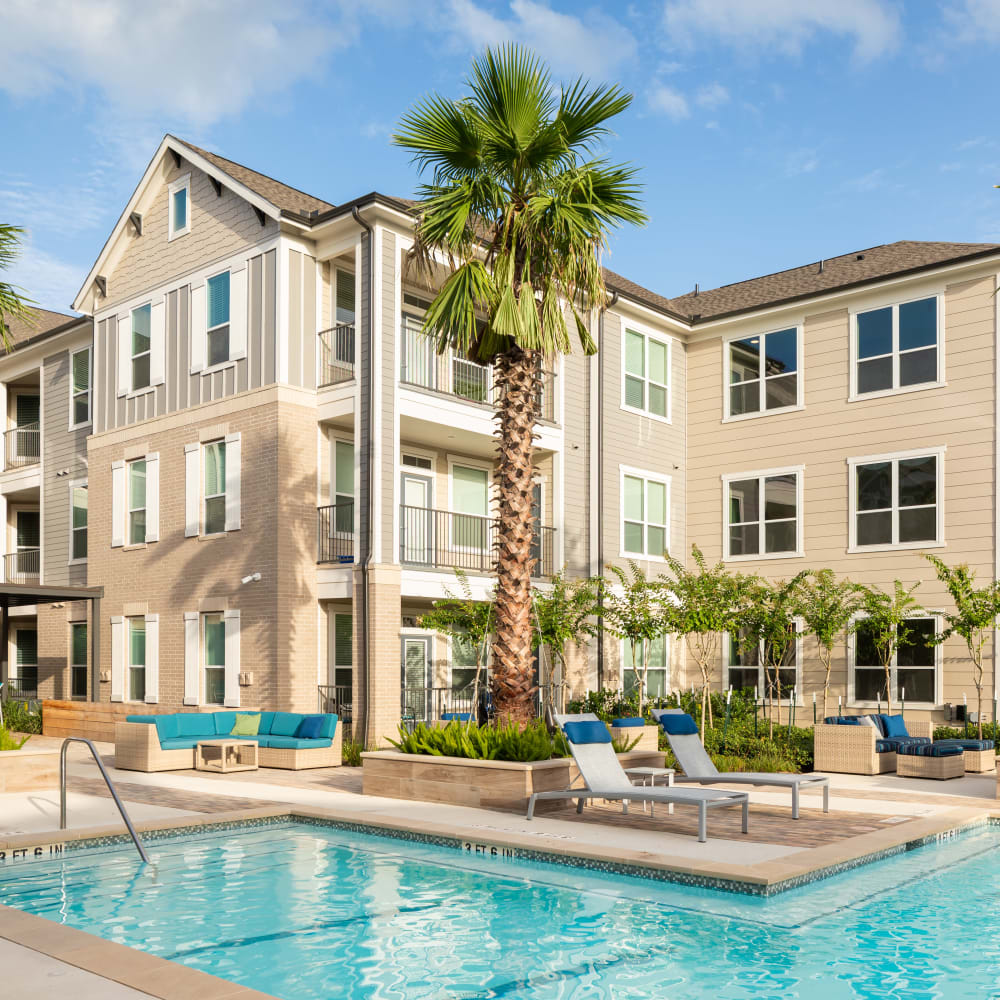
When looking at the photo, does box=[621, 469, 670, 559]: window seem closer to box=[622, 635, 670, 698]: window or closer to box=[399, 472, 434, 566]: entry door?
box=[622, 635, 670, 698]: window

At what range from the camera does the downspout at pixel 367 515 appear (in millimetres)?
18516

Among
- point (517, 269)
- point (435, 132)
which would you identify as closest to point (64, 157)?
point (435, 132)

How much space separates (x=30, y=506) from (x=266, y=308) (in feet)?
45.6

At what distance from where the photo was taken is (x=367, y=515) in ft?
62.3

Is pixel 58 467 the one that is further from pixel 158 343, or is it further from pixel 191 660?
pixel 191 660

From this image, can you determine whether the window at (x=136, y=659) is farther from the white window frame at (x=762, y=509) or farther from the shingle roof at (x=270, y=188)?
the white window frame at (x=762, y=509)

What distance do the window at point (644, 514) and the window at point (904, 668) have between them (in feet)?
16.4

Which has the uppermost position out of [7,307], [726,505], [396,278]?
[396,278]

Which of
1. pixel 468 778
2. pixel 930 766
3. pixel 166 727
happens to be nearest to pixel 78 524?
pixel 166 727

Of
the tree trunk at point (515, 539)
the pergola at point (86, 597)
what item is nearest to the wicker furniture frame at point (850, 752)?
the tree trunk at point (515, 539)

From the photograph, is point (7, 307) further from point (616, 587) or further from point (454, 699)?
point (616, 587)

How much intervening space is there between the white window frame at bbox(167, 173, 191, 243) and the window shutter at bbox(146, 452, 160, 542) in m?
4.65

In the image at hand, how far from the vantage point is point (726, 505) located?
25.4 meters

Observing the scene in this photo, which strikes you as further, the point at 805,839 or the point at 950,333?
the point at 950,333
